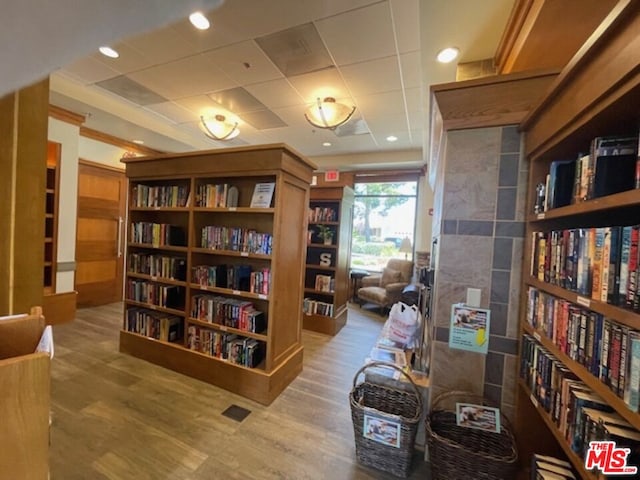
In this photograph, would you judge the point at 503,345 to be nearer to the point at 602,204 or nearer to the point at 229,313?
the point at 602,204

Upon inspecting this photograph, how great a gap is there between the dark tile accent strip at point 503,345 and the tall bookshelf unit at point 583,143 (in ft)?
0.16

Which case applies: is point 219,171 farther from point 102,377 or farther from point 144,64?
point 102,377

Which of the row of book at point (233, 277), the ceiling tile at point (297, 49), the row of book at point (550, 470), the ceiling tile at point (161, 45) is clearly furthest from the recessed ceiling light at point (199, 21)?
the row of book at point (550, 470)

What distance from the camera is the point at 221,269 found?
2545 millimetres

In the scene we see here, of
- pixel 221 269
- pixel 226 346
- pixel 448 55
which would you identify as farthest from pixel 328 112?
pixel 226 346

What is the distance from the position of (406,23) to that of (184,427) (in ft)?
11.0

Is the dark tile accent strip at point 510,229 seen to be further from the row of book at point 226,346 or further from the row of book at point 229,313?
the row of book at point 226,346

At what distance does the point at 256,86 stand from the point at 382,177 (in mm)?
3346

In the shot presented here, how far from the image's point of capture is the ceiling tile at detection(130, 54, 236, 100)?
275cm

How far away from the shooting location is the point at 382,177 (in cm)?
575

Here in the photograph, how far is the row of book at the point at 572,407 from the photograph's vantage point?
0.84 meters

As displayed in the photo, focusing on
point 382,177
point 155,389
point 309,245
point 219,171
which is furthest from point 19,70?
point 382,177

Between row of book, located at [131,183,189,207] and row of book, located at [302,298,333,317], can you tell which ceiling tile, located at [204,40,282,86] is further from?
row of book, located at [302,298,333,317]

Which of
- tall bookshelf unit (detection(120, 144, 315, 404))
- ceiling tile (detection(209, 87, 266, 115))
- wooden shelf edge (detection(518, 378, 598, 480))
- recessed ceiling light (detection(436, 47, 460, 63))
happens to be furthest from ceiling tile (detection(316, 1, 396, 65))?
wooden shelf edge (detection(518, 378, 598, 480))
